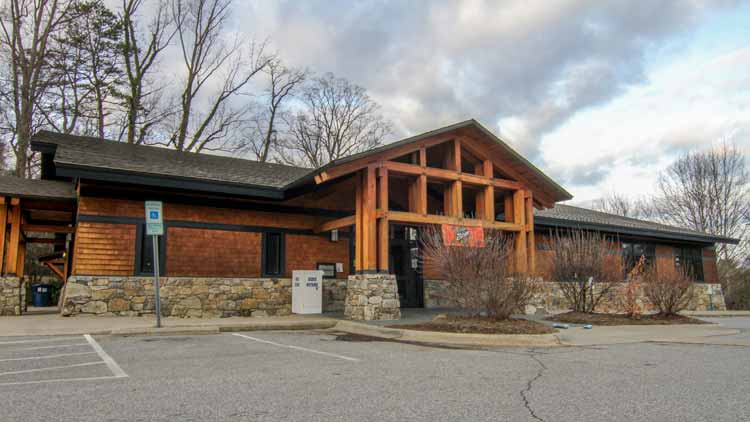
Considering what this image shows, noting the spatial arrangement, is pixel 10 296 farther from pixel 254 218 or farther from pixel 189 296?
pixel 254 218

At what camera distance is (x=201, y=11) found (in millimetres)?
30844

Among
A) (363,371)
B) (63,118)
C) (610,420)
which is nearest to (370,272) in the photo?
(363,371)

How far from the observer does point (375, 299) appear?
13.9 metres

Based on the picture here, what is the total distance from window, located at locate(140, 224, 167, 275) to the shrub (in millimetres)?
11174

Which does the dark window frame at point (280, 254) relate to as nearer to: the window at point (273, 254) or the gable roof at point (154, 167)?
the window at point (273, 254)

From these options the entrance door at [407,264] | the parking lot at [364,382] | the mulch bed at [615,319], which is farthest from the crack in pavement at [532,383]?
the entrance door at [407,264]

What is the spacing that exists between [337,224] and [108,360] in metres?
9.28

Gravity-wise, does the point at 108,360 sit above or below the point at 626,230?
below

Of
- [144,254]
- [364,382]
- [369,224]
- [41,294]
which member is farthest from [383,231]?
[41,294]

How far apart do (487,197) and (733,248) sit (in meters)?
28.3

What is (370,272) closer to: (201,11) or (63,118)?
(63,118)

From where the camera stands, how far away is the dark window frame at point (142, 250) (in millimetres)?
14781

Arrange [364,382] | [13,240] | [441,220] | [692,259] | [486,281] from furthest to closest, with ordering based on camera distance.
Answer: [692,259] < [441,220] < [13,240] < [486,281] < [364,382]

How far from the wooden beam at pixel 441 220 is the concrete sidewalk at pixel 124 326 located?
3183 millimetres
